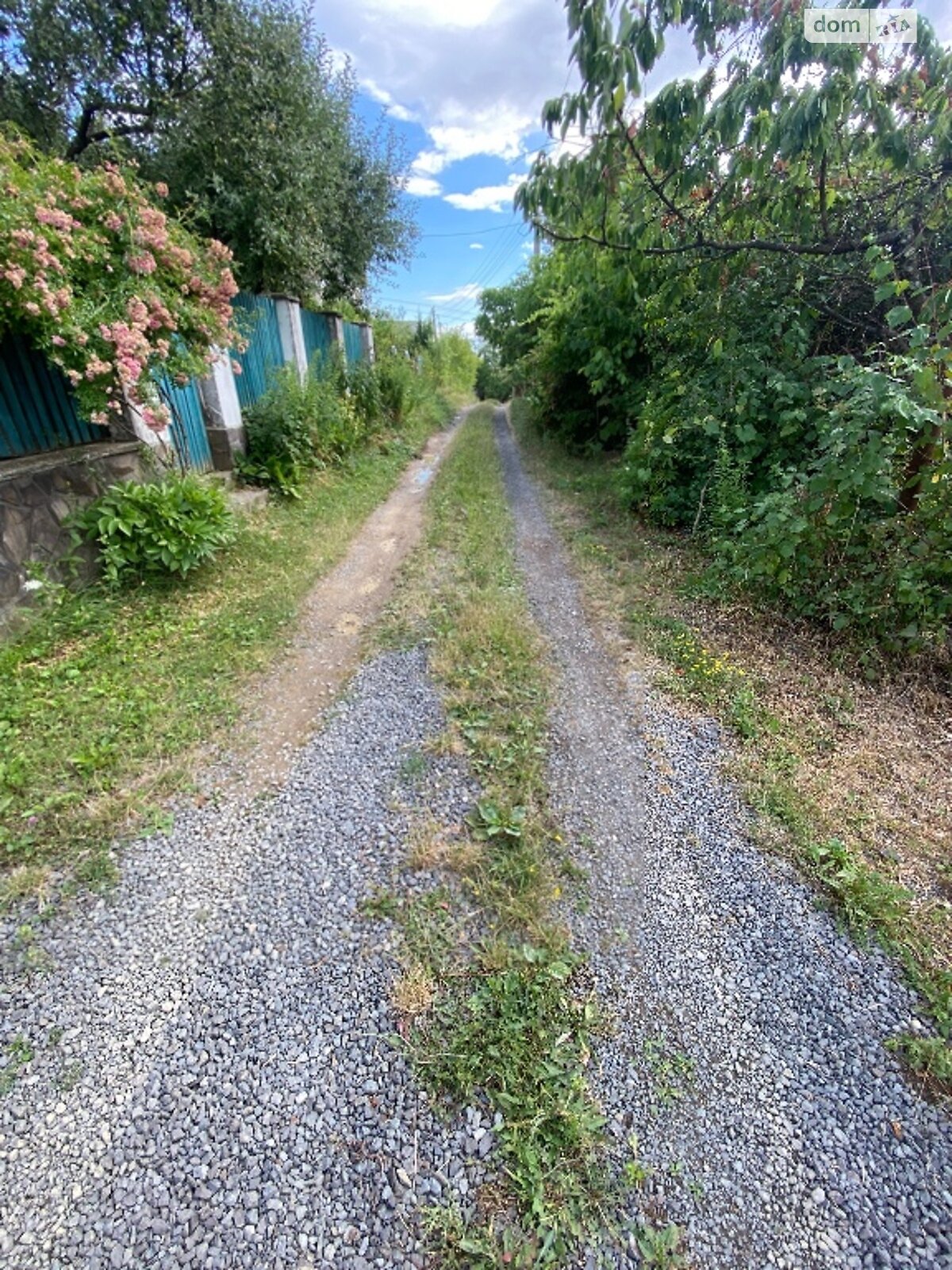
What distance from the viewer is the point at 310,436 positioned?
6.23 meters

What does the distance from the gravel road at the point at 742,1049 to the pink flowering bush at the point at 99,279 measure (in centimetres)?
384

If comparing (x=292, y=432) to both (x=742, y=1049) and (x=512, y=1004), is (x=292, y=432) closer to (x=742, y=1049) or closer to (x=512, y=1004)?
(x=512, y=1004)

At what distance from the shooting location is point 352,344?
9703mm

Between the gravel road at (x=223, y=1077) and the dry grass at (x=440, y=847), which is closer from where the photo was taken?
the gravel road at (x=223, y=1077)

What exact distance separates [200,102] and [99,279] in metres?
3.85

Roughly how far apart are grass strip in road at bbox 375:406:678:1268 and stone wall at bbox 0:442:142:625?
102 inches

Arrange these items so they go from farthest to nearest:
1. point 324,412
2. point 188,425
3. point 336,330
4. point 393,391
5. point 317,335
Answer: point 393,391 < point 336,330 < point 317,335 < point 324,412 < point 188,425

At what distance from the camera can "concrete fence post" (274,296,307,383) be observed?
6.58 meters

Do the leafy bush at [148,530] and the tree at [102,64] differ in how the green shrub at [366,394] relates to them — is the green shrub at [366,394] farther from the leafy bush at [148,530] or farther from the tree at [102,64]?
the leafy bush at [148,530]

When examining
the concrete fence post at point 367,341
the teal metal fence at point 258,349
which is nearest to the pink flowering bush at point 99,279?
the teal metal fence at point 258,349

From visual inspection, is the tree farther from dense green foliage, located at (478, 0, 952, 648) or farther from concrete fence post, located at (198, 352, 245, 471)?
dense green foliage, located at (478, 0, 952, 648)

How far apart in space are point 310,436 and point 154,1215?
21.2ft

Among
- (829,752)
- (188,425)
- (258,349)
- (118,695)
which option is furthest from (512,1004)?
(258,349)

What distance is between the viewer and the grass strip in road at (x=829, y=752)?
1612mm
